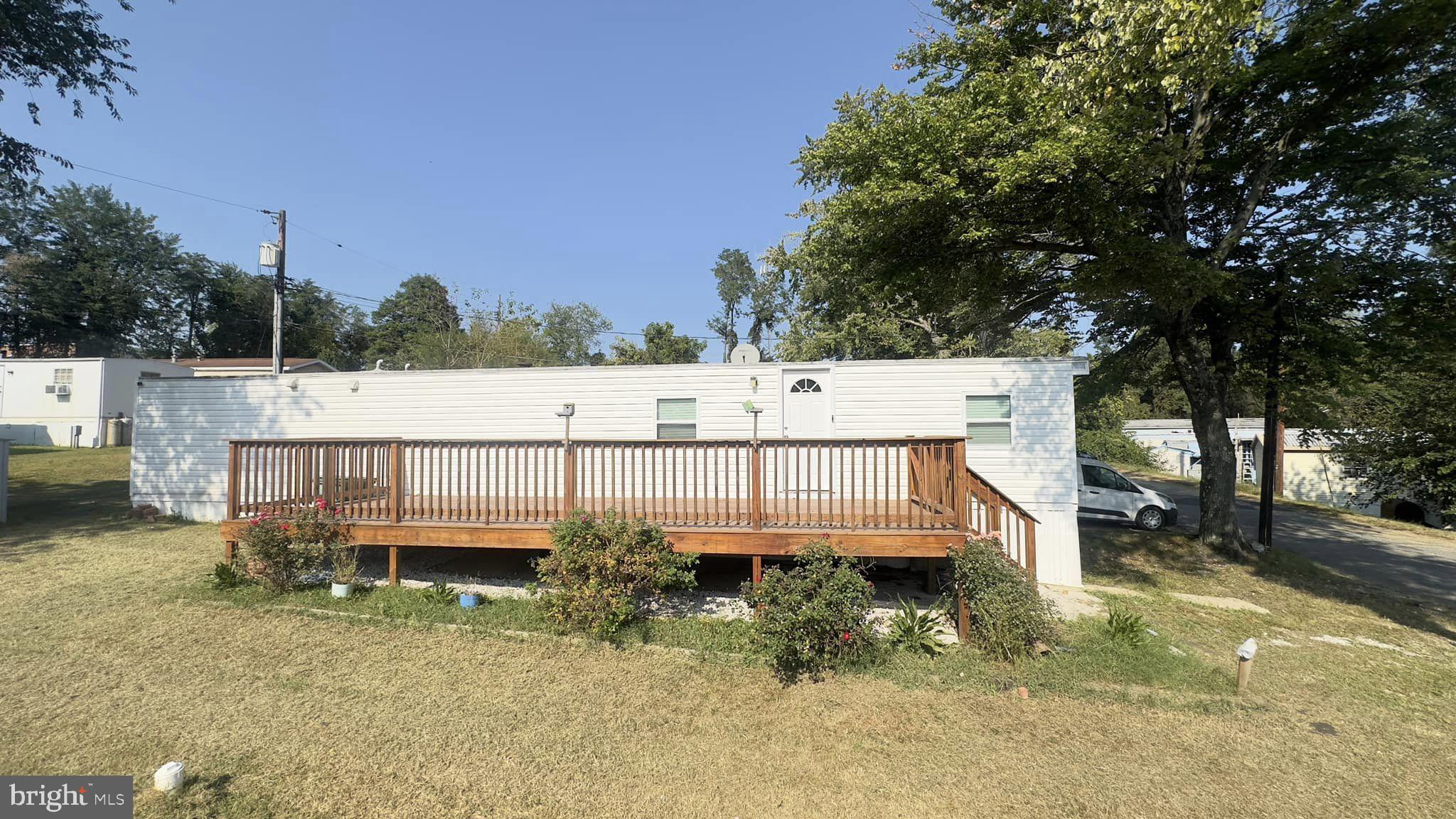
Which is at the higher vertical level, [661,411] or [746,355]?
[746,355]

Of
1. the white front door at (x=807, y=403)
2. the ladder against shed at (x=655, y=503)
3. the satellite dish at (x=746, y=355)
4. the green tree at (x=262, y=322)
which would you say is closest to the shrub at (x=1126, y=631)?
the ladder against shed at (x=655, y=503)

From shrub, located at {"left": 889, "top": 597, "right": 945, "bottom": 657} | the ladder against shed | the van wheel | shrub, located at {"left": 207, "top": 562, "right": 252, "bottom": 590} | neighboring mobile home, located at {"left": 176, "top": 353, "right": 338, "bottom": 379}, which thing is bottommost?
the van wheel

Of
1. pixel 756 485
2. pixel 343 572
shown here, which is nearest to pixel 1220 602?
pixel 756 485

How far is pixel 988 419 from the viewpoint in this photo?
26.9 feet

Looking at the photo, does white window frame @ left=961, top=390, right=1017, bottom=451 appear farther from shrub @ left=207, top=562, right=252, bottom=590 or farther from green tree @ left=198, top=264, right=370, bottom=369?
green tree @ left=198, top=264, right=370, bottom=369

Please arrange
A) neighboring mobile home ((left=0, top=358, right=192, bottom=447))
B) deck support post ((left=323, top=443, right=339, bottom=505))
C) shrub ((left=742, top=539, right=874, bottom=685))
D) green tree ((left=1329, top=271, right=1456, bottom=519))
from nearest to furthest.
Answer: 1. shrub ((left=742, top=539, right=874, bottom=685))
2. deck support post ((left=323, top=443, right=339, bottom=505))
3. green tree ((left=1329, top=271, right=1456, bottom=519))
4. neighboring mobile home ((left=0, top=358, right=192, bottom=447))

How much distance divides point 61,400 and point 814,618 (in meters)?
29.6

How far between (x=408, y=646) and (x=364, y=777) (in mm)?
1751

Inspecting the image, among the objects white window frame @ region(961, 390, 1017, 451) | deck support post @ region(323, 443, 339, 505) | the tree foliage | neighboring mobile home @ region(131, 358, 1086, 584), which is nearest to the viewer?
neighboring mobile home @ region(131, 358, 1086, 584)

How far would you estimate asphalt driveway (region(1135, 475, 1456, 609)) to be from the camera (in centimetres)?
849

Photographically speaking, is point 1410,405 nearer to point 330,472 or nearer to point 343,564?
point 343,564

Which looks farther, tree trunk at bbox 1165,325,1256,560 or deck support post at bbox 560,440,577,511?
tree trunk at bbox 1165,325,1256,560

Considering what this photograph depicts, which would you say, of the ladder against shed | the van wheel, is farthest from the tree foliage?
the ladder against shed

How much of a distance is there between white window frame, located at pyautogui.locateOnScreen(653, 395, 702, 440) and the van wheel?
32.2ft
